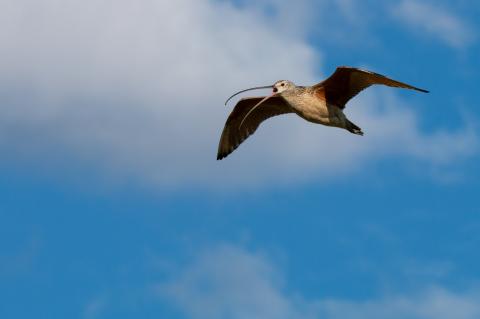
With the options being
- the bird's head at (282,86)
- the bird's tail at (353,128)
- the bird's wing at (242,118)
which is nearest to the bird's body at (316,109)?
the bird's tail at (353,128)

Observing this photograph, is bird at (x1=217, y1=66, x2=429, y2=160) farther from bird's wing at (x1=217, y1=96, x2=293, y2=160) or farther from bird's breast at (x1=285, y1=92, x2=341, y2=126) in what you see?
bird's wing at (x1=217, y1=96, x2=293, y2=160)

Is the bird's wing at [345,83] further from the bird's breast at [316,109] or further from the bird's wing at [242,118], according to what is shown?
the bird's wing at [242,118]

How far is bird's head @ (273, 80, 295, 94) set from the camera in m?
23.9

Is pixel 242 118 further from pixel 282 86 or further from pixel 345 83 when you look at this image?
pixel 345 83

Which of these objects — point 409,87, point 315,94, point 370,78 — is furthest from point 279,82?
point 409,87

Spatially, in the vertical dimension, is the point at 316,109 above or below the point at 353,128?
above

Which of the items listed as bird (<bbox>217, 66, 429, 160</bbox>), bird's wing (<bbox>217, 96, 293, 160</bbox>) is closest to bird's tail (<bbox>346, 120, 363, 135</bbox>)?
bird (<bbox>217, 66, 429, 160</bbox>)

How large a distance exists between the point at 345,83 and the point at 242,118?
4951mm

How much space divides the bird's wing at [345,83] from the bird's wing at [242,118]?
3061 millimetres

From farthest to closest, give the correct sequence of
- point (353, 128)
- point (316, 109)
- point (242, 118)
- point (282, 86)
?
point (242, 118)
point (282, 86)
point (353, 128)
point (316, 109)

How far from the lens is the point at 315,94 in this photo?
75.3 feet

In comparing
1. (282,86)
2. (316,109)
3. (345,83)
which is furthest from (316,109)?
(282,86)

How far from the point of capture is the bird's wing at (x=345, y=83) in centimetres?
2159

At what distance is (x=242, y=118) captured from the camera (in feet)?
87.5
